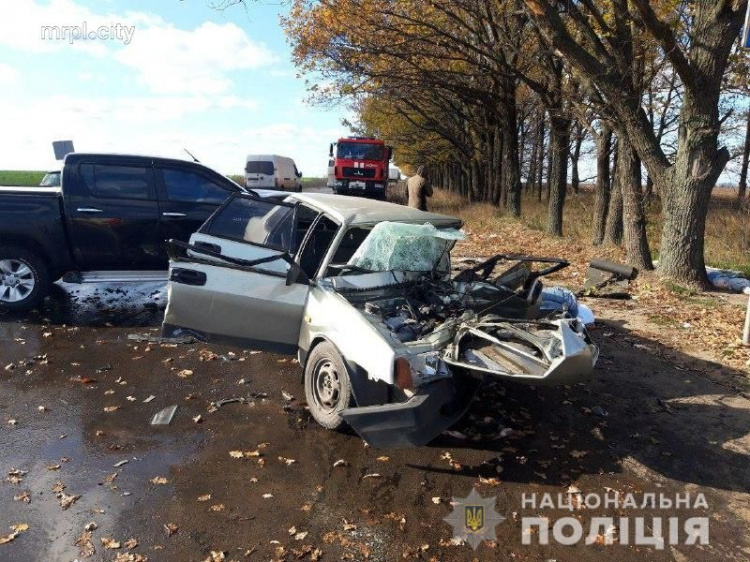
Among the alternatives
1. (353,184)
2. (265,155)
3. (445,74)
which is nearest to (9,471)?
(445,74)

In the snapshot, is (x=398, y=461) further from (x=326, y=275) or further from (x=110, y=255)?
(x=110, y=255)

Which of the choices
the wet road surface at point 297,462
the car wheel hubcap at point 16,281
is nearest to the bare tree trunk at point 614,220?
the wet road surface at point 297,462

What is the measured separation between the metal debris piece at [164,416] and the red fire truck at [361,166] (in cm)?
2472

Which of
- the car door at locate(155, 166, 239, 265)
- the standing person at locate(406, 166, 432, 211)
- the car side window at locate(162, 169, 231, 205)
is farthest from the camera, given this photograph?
the standing person at locate(406, 166, 432, 211)

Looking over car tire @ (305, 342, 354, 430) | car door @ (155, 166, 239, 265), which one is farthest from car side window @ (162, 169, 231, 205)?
car tire @ (305, 342, 354, 430)

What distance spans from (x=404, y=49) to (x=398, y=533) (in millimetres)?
14824

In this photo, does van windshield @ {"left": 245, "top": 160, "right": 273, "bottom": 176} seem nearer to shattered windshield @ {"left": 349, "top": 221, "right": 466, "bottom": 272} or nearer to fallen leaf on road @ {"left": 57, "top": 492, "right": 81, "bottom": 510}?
shattered windshield @ {"left": 349, "top": 221, "right": 466, "bottom": 272}

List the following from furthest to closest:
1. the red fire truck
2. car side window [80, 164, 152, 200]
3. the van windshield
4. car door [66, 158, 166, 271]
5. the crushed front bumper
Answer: the van windshield
the red fire truck
car side window [80, 164, 152, 200]
car door [66, 158, 166, 271]
the crushed front bumper

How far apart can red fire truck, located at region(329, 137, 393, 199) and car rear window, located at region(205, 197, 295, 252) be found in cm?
2346

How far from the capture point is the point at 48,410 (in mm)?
4660

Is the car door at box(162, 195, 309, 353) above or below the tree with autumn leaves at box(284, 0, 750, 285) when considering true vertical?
below

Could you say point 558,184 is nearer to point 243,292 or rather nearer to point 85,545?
point 243,292

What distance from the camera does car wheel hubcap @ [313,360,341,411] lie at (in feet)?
14.0

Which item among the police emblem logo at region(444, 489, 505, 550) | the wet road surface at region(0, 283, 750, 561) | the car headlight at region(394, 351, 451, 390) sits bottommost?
the police emblem logo at region(444, 489, 505, 550)
